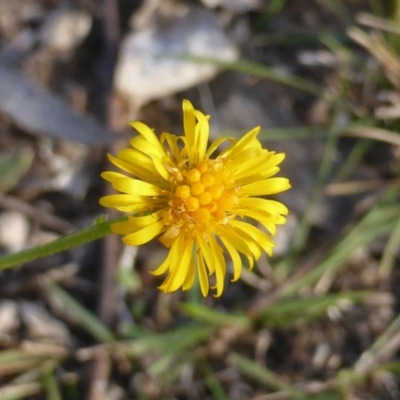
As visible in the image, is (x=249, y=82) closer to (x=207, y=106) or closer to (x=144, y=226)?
(x=207, y=106)

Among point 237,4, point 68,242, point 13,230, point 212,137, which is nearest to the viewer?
point 68,242

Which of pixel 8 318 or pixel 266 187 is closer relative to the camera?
pixel 266 187

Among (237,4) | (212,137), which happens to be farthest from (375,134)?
(237,4)

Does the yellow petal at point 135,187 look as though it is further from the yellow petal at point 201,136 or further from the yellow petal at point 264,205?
the yellow petal at point 264,205

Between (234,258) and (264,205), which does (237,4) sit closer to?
(264,205)

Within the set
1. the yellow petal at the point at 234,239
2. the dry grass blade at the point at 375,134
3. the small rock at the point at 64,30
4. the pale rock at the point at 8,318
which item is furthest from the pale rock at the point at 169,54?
the yellow petal at the point at 234,239
